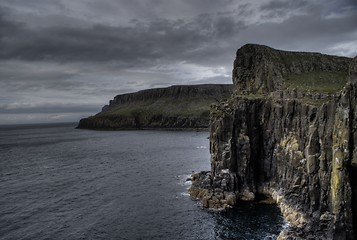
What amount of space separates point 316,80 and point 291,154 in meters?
41.8

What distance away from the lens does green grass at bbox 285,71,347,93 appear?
3968 inches

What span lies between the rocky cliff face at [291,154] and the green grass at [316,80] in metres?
2.65

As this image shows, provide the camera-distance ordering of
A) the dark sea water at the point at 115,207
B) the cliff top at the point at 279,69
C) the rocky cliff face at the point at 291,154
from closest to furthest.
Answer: the rocky cliff face at the point at 291,154 < the dark sea water at the point at 115,207 < the cliff top at the point at 279,69

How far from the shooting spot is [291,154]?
7431cm

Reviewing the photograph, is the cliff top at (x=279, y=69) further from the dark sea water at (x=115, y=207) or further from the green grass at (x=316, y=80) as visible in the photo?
the dark sea water at (x=115, y=207)

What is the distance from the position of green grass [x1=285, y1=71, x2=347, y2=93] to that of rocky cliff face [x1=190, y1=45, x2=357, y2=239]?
8.70ft

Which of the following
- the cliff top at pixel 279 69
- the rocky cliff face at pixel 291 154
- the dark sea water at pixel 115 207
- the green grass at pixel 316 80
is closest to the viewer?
the rocky cliff face at pixel 291 154

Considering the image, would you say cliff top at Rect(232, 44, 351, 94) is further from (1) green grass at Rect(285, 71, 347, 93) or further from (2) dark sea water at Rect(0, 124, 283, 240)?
(2) dark sea water at Rect(0, 124, 283, 240)

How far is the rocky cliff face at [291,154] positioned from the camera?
1913 inches

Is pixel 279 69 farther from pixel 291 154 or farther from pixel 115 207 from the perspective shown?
pixel 115 207

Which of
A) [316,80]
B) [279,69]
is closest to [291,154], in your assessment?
[316,80]

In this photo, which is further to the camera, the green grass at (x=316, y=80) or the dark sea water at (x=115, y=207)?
the green grass at (x=316, y=80)

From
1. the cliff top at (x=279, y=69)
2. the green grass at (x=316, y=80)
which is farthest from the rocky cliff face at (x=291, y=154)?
the green grass at (x=316, y=80)

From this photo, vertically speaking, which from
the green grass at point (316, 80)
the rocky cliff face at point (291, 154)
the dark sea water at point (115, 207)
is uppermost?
the green grass at point (316, 80)
